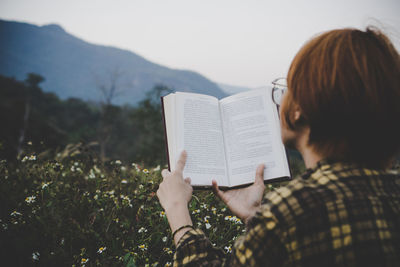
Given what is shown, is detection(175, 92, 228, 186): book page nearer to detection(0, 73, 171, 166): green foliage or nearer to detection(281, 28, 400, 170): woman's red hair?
detection(281, 28, 400, 170): woman's red hair

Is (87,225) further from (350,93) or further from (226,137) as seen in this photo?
(350,93)

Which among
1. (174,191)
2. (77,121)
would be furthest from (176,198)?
(77,121)

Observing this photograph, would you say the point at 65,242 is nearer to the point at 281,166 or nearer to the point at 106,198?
the point at 106,198

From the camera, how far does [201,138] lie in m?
1.65

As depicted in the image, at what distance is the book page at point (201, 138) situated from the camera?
1.55m

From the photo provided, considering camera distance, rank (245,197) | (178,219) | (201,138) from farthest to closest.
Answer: (201,138), (245,197), (178,219)

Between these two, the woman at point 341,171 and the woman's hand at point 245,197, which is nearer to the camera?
the woman at point 341,171

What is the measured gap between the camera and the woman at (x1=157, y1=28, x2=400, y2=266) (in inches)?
29.0

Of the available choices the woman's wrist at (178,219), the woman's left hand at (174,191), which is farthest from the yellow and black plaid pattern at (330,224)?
the woman's left hand at (174,191)

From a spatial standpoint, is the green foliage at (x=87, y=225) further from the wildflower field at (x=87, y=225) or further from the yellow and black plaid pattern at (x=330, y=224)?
the yellow and black plaid pattern at (x=330, y=224)

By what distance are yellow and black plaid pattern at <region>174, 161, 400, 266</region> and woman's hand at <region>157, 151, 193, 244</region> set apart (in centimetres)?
40

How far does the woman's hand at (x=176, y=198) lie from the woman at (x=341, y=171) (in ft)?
1.15

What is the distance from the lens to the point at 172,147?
1569 millimetres

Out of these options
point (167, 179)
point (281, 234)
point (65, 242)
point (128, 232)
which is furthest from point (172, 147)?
point (65, 242)
